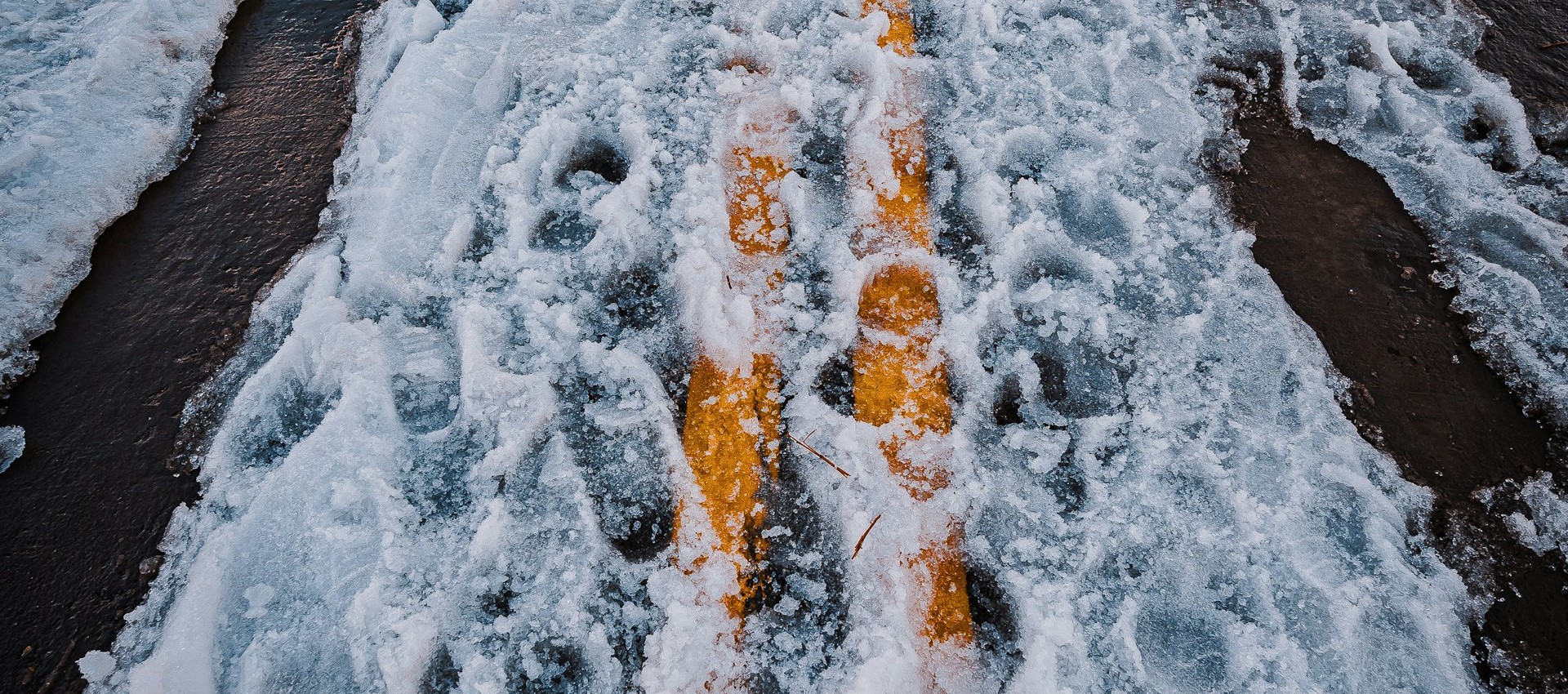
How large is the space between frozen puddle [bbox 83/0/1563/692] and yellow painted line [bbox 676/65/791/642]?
0.07 feet

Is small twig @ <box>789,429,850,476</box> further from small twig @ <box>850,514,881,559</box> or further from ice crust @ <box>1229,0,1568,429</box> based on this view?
ice crust @ <box>1229,0,1568,429</box>

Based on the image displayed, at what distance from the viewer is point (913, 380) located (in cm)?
236

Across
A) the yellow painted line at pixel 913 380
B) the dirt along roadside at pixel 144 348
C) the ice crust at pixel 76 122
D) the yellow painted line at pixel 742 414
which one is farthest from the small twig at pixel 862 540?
the ice crust at pixel 76 122

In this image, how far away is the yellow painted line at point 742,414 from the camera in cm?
206

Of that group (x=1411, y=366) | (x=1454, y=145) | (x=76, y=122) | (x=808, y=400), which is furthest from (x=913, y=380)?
(x=76, y=122)

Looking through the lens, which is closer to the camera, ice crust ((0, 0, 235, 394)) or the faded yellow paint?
the faded yellow paint

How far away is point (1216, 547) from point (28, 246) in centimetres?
383

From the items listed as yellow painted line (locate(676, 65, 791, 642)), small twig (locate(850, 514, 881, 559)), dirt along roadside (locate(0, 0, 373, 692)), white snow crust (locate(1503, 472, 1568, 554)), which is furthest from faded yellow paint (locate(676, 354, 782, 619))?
white snow crust (locate(1503, 472, 1568, 554))

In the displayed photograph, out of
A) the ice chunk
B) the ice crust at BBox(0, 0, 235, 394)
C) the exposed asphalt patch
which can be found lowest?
the exposed asphalt patch

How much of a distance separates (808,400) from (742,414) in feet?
0.67

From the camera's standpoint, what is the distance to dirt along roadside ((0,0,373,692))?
199 cm

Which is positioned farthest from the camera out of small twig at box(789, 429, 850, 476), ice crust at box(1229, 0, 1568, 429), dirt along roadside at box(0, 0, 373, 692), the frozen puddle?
ice crust at box(1229, 0, 1568, 429)

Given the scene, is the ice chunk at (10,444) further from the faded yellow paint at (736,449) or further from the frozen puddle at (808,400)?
the faded yellow paint at (736,449)

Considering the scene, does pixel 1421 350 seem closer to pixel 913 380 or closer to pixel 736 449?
pixel 913 380
